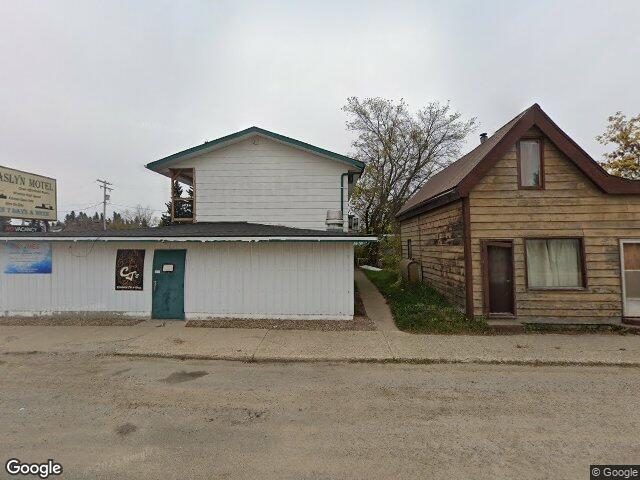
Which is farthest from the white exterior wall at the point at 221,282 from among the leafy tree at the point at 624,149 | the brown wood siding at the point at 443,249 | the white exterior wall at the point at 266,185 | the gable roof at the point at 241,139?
the leafy tree at the point at 624,149

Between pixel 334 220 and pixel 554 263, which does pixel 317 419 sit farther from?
pixel 554 263

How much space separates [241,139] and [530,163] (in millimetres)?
9363

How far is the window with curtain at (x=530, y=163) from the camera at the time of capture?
9.27 m

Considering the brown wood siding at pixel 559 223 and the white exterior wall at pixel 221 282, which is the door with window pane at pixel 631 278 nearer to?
the brown wood siding at pixel 559 223

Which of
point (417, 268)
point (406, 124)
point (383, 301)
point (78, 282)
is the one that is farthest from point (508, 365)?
point (406, 124)

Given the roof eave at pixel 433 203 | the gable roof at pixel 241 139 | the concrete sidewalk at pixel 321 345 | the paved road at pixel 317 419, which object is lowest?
the paved road at pixel 317 419

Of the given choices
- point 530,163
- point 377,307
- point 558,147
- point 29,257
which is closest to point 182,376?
point 377,307

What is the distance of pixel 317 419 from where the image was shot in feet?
14.0

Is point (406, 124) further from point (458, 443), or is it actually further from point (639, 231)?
point (458, 443)

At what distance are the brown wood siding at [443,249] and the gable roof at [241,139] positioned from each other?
341 centimetres

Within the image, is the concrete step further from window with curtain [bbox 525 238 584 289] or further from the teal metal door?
the teal metal door

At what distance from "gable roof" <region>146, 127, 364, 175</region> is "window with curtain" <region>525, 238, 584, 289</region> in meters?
6.03

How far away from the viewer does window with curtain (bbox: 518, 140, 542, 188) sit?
927 centimetres

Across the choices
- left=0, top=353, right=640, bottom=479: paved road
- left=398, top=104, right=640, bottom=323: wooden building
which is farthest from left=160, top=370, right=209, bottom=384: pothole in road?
left=398, top=104, right=640, bottom=323: wooden building
